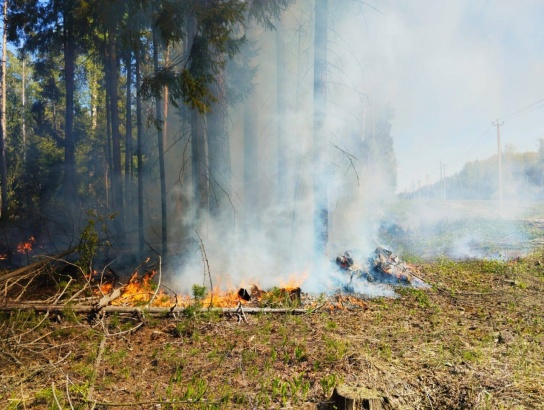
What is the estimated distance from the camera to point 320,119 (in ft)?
33.6

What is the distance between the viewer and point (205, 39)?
9242 mm

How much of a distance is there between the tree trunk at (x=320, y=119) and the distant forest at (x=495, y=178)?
64.5 m

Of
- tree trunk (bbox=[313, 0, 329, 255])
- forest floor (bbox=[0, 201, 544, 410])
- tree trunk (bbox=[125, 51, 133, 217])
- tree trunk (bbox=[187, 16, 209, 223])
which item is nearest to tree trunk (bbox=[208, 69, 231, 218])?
tree trunk (bbox=[187, 16, 209, 223])

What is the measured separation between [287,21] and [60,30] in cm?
1151

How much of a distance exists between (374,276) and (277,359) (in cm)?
560

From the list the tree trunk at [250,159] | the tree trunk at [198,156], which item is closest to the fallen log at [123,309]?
the tree trunk at [198,156]

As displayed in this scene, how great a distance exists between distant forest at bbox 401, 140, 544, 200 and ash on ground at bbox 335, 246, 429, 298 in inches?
2508

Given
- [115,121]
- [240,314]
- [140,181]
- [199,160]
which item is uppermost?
[115,121]

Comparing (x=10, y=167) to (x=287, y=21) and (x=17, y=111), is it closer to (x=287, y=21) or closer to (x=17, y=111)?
(x=17, y=111)

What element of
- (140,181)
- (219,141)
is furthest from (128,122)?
(219,141)

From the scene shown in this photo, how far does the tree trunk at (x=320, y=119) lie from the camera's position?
10.2 m

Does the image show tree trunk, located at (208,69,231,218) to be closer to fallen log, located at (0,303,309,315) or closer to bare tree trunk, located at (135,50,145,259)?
bare tree trunk, located at (135,50,145,259)

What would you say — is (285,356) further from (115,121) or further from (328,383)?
(115,121)

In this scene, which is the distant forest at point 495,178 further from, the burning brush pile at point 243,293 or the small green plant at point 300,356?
the small green plant at point 300,356
